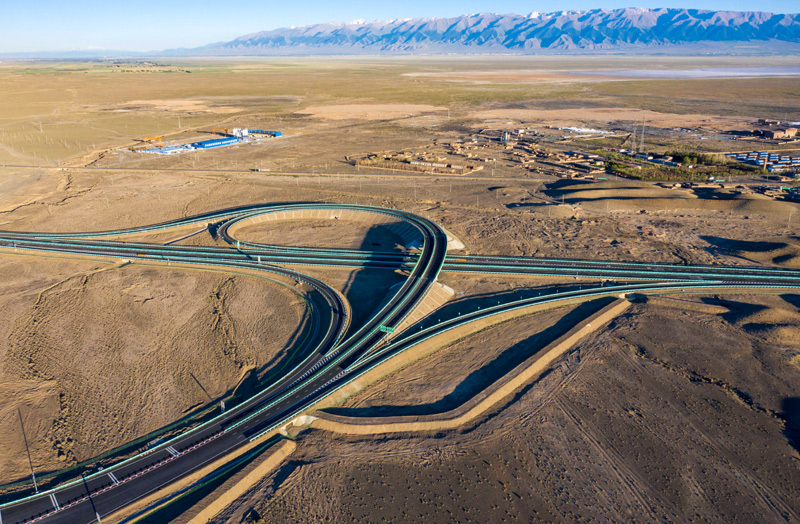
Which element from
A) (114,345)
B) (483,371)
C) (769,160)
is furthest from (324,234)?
(769,160)

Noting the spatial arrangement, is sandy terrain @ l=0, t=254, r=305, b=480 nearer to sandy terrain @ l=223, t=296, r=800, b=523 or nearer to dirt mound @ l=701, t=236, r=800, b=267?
sandy terrain @ l=223, t=296, r=800, b=523

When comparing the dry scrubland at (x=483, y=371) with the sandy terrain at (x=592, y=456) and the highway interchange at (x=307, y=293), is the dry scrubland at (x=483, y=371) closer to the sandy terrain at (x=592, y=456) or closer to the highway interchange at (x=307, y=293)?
the sandy terrain at (x=592, y=456)

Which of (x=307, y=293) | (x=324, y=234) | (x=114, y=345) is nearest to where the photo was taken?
(x=114, y=345)

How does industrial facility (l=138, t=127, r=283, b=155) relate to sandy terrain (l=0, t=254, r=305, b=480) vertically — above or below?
above

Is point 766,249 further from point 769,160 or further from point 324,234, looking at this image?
point 769,160

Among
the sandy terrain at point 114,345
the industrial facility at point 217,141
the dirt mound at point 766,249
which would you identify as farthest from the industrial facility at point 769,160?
the industrial facility at point 217,141

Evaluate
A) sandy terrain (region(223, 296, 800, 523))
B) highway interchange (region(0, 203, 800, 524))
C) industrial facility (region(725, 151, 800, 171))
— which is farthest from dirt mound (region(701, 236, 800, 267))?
industrial facility (region(725, 151, 800, 171))
